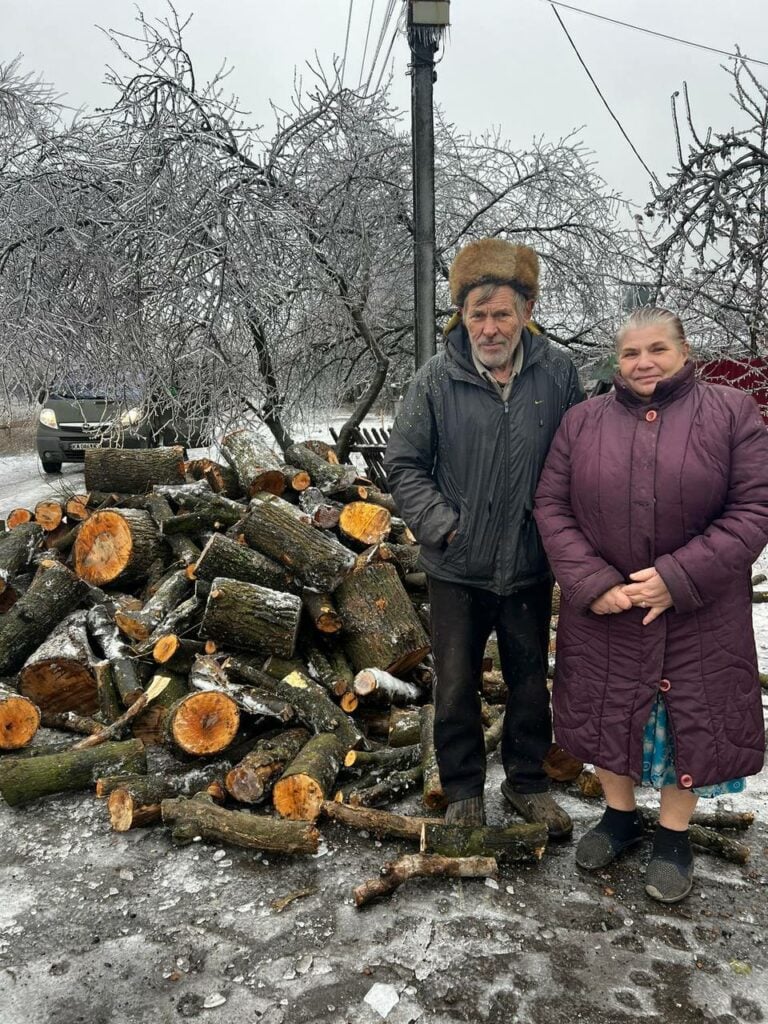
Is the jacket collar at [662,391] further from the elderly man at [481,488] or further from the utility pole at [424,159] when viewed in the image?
the utility pole at [424,159]

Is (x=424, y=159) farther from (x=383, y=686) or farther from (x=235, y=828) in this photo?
Result: (x=235, y=828)

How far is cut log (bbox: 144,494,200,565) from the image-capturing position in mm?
4580

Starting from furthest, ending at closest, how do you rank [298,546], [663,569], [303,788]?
[298,546] < [303,788] < [663,569]

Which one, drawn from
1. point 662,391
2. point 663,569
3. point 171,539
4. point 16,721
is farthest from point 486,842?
point 171,539

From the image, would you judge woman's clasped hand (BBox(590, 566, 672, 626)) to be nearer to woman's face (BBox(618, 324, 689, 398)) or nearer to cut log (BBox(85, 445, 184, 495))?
woman's face (BBox(618, 324, 689, 398))

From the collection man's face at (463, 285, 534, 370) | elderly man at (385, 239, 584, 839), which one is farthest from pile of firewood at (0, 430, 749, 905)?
man's face at (463, 285, 534, 370)

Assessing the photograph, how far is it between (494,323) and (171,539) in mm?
2954

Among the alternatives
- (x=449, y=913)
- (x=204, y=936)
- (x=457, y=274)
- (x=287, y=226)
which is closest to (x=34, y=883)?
(x=204, y=936)

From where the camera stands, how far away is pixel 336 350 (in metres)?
9.23

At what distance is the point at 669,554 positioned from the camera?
2186mm

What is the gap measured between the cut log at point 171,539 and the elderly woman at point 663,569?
2748 millimetres

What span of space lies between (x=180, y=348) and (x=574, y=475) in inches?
217

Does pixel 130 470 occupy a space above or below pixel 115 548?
above

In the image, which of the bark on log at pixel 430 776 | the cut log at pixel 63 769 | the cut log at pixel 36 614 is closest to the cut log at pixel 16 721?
the cut log at pixel 63 769
